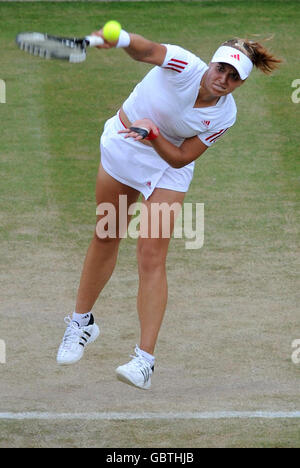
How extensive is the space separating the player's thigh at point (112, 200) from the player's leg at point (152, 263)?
0.29 m

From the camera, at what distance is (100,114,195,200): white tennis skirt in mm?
6812

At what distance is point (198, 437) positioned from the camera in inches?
248

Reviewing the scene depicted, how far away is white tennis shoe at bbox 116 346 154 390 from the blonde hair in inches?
76.2

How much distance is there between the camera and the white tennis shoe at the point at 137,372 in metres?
6.50

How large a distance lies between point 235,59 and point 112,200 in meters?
1.27

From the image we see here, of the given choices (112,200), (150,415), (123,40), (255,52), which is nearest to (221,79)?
(255,52)

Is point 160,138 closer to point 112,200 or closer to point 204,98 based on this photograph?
point 204,98

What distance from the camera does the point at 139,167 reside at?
687cm

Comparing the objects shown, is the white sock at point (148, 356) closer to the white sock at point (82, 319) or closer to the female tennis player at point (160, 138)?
the female tennis player at point (160, 138)

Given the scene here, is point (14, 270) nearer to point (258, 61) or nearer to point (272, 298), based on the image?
point (272, 298)

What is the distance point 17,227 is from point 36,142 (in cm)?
211

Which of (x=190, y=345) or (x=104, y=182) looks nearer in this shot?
(x=104, y=182)

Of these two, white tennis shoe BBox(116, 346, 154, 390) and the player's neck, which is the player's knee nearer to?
white tennis shoe BBox(116, 346, 154, 390)
